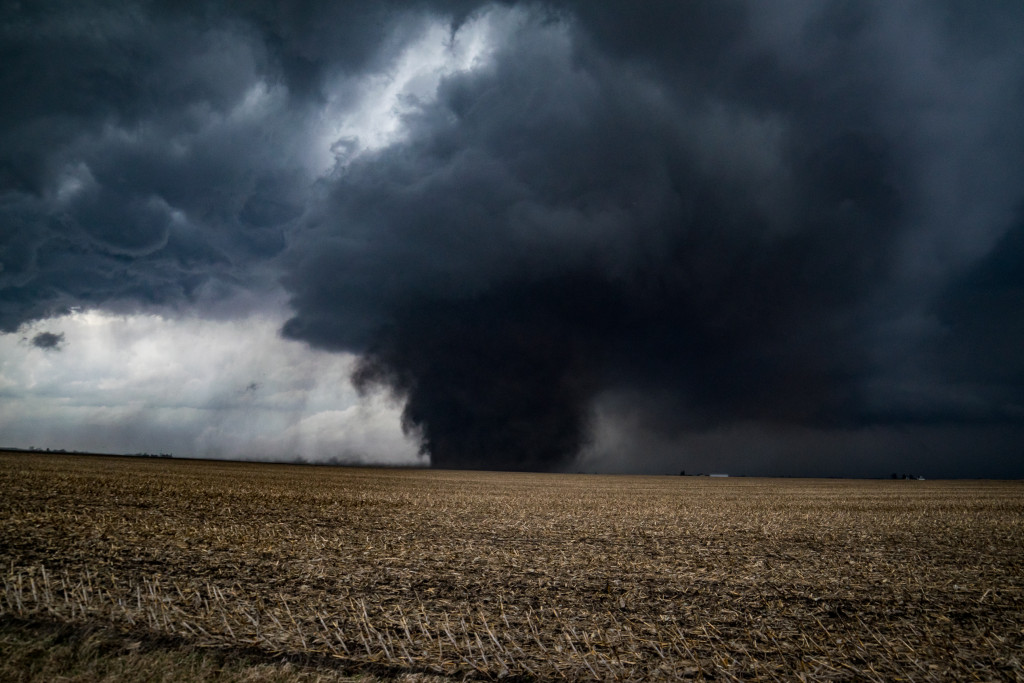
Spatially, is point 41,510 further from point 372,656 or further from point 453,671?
point 453,671

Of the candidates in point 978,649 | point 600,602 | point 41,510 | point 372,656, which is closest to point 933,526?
point 978,649

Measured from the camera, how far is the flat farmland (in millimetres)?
8062

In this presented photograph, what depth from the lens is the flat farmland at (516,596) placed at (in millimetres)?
8062

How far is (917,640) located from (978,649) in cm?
91

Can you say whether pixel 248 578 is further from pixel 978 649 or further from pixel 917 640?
pixel 978 649

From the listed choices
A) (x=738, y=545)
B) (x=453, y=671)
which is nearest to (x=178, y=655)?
(x=453, y=671)

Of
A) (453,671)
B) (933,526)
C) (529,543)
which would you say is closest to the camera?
(453,671)

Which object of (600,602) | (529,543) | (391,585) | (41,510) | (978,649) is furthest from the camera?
(41,510)

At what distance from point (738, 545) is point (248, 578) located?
16.4 meters

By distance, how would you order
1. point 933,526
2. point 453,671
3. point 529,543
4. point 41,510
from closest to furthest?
point 453,671 → point 529,543 → point 41,510 → point 933,526

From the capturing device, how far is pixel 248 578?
11836 millimetres

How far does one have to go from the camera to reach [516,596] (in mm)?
11211

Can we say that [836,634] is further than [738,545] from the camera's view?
No

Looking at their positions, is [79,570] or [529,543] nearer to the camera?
[79,570]
